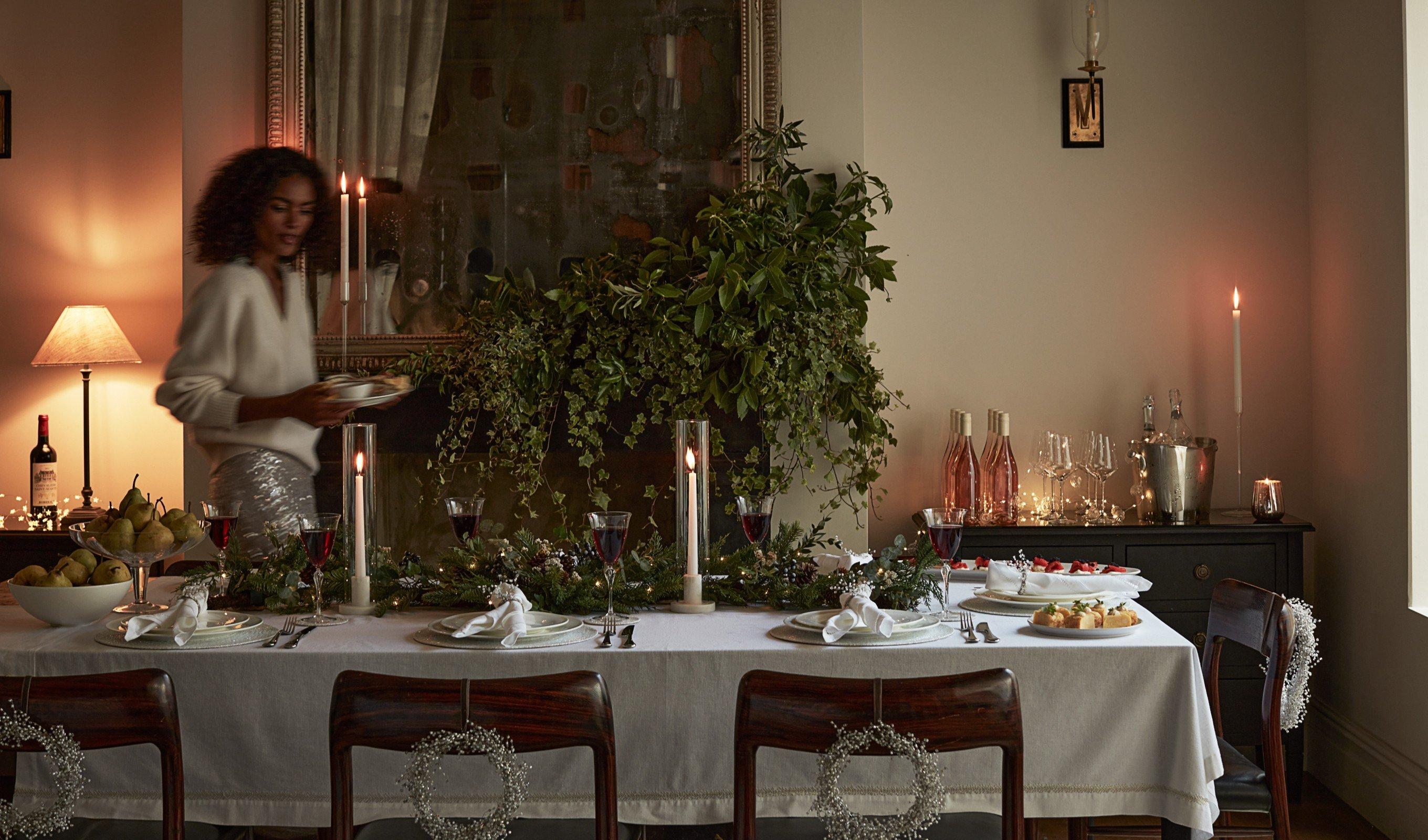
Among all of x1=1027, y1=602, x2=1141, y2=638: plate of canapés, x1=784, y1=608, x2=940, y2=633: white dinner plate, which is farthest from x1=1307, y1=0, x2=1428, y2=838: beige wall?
x1=784, y1=608, x2=940, y2=633: white dinner plate

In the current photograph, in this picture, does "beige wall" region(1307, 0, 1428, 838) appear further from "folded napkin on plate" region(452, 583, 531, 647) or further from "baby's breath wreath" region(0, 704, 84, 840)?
"baby's breath wreath" region(0, 704, 84, 840)

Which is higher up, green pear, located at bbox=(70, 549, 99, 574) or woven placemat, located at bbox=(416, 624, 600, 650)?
green pear, located at bbox=(70, 549, 99, 574)

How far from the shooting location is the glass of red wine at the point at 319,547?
184 centimetres

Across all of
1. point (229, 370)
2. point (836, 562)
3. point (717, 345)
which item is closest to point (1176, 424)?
point (717, 345)

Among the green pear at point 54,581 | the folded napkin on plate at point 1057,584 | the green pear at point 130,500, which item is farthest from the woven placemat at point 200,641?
the folded napkin on plate at point 1057,584

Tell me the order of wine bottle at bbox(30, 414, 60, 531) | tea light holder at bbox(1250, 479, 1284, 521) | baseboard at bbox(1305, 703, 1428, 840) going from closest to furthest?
baseboard at bbox(1305, 703, 1428, 840)
tea light holder at bbox(1250, 479, 1284, 521)
wine bottle at bbox(30, 414, 60, 531)

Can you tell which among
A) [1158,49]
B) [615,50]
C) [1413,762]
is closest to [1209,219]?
[1158,49]

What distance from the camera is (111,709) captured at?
1378 mm

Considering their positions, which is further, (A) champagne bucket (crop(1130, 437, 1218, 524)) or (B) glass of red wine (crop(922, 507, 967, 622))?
(A) champagne bucket (crop(1130, 437, 1218, 524))

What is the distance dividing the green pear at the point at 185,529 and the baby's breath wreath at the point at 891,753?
1.20m

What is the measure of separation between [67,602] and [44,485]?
6.54ft

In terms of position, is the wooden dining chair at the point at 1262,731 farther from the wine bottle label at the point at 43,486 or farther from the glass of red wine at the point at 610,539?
the wine bottle label at the point at 43,486

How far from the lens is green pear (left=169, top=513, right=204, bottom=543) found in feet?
6.38

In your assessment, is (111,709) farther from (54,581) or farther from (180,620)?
(54,581)
